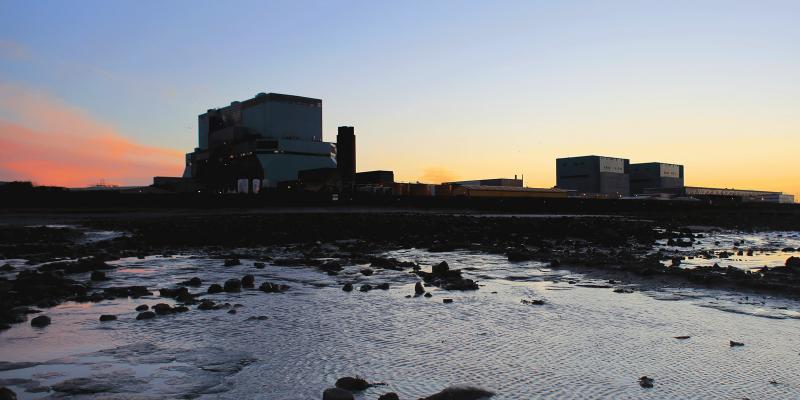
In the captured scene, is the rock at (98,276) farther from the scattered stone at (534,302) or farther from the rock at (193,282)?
the scattered stone at (534,302)

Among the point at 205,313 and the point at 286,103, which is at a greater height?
the point at 286,103

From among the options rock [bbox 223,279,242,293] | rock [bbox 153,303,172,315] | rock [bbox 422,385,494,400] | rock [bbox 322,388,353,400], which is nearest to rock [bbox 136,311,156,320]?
rock [bbox 153,303,172,315]

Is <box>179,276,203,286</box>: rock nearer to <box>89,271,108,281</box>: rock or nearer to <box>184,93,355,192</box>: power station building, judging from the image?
<box>89,271,108,281</box>: rock

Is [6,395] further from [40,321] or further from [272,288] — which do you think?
[272,288]

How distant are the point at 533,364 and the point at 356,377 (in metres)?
2.26

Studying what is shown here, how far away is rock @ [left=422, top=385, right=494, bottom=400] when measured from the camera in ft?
17.0

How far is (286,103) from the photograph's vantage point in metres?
180

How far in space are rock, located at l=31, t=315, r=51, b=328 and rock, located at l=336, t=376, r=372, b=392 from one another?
18.5 feet

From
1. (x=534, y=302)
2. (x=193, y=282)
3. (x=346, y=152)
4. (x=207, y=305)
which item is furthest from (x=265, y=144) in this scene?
(x=534, y=302)

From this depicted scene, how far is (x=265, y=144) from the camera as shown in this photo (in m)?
171

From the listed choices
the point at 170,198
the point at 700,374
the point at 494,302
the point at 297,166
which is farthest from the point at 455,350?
the point at 297,166

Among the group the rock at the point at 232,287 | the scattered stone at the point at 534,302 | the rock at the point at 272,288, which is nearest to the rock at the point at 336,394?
the scattered stone at the point at 534,302

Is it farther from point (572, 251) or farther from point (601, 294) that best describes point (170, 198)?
point (601, 294)

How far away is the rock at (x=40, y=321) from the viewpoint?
830cm
